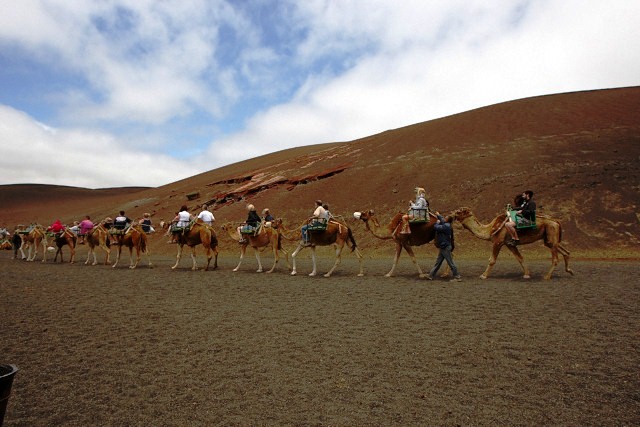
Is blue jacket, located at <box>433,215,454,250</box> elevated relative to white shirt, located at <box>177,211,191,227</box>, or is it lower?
lower

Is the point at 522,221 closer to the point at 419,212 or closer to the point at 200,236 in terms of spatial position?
the point at 419,212

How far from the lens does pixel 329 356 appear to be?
21.1 feet

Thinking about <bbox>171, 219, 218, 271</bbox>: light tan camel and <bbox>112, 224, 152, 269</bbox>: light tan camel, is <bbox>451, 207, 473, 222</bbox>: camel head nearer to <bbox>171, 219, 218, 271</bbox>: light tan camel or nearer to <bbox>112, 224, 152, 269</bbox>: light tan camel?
<bbox>171, 219, 218, 271</bbox>: light tan camel

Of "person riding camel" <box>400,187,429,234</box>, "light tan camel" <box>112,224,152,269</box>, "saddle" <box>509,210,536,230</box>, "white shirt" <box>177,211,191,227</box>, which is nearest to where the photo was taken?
"saddle" <box>509,210,536,230</box>

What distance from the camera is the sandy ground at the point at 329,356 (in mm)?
4641

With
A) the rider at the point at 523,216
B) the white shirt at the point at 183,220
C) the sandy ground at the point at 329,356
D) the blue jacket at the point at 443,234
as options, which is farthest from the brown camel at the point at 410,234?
the white shirt at the point at 183,220

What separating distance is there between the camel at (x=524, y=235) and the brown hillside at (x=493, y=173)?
852 centimetres

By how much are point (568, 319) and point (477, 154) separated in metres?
28.0

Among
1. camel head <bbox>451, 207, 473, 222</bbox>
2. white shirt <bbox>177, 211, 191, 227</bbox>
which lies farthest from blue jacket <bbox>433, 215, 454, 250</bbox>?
white shirt <bbox>177, 211, 191, 227</bbox>

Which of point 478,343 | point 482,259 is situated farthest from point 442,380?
point 482,259

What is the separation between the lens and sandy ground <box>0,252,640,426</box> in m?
4.64

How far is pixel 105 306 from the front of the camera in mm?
10047

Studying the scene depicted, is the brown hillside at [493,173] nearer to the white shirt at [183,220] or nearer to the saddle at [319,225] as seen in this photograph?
the saddle at [319,225]

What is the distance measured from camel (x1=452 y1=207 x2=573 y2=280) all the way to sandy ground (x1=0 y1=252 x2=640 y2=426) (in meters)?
1.67
